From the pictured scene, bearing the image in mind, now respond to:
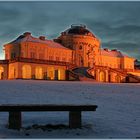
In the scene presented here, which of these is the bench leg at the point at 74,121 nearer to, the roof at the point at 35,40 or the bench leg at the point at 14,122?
the bench leg at the point at 14,122

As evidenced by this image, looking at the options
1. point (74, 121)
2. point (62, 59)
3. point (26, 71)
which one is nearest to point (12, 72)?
point (26, 71)

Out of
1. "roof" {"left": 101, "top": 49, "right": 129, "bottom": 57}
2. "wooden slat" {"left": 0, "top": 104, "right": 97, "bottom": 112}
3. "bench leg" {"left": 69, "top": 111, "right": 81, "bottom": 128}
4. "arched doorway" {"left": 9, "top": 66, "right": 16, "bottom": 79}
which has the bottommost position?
"bench leg" {"left": 69, "top": 111, "right": 81, "bottom": 128}

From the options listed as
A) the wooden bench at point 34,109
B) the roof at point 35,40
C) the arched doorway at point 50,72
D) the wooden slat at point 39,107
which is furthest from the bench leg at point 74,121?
the roof at point 35,40

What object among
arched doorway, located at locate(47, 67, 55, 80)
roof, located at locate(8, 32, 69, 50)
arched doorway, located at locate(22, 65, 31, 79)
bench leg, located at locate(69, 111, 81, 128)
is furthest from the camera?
roof, located at locate(8, 32, 69, 50)

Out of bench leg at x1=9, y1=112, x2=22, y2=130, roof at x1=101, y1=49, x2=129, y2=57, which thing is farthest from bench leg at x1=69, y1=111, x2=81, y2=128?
roof at x1=101, y1=49, x2=129, y2=57

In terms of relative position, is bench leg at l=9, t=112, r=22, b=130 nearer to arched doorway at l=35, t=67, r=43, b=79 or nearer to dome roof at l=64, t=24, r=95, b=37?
arched doorway at l=35, t=67, r=43, b=79

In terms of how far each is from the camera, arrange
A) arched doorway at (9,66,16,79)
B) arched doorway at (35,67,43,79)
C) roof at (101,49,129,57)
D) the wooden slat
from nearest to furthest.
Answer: the wooden slat < arched doorway at (9,66,16,79) < arched doorway at (35,67,43,79) < roof at (101,49,129,57)

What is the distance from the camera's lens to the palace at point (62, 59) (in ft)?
186

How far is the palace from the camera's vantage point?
5681 centimetres

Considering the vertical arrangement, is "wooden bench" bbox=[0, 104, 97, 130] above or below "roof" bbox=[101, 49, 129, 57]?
below

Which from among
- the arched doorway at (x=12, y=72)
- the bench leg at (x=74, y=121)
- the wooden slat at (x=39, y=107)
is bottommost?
the bench leg at (x=74, y=121)

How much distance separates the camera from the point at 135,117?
12.1m

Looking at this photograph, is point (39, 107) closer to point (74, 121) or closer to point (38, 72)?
point (74, 121)

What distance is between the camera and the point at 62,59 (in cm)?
7044
